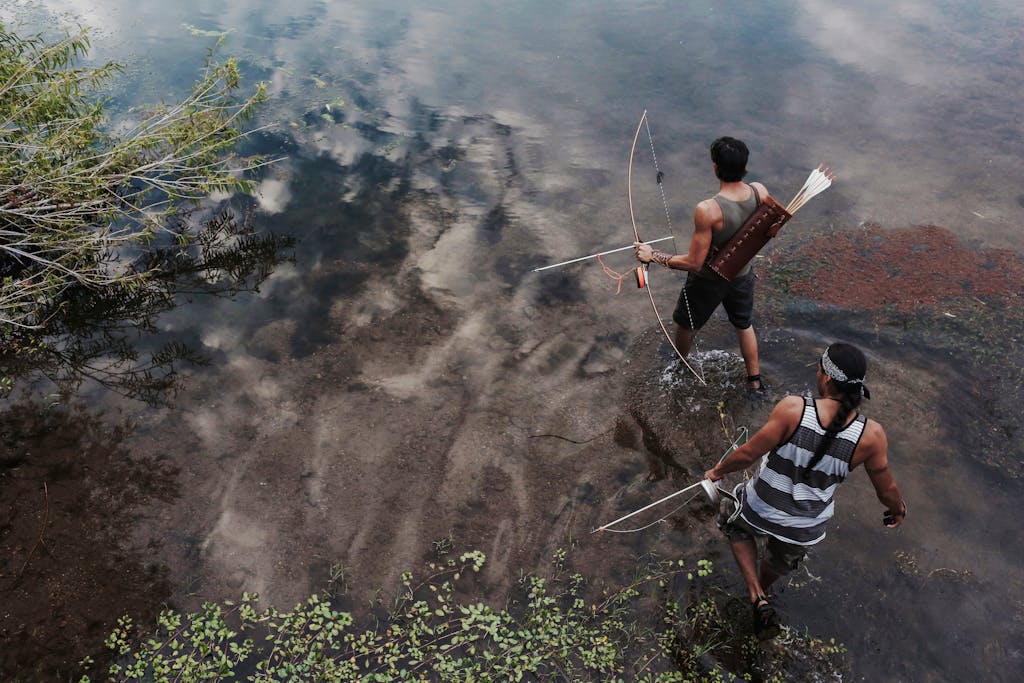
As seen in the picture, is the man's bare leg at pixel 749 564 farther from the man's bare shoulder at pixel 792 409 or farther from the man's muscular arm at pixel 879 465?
the man's bare shoulder at pixel 792 409

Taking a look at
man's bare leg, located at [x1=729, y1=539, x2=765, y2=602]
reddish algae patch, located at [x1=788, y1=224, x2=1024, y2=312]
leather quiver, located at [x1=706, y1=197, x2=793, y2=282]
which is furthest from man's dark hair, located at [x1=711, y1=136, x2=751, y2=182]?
reddish algae patch, located at [x1=788, y1=224, x2=1024, y2=312]

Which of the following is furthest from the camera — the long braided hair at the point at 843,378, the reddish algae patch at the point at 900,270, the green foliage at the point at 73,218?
the reddish algae patch at the point at 900,270

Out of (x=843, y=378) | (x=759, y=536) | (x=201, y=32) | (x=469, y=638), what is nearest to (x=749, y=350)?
(x=759, y=536)

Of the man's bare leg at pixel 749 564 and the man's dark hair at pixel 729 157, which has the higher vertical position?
the man's dark hair at pixel 729 157

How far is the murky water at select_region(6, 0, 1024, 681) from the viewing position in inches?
191

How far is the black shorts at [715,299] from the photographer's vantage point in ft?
17.4

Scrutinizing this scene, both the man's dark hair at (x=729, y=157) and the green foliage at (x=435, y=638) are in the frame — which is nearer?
the green foliage at (x=435, y=638)

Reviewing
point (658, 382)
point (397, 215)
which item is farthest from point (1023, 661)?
point (397, 215)

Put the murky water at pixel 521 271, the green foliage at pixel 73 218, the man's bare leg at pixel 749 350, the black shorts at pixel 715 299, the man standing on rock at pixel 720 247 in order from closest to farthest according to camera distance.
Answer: the man standing on rock at pixel 720 247, the murky water at pixel 521 271, the black shorts at pixel 715 299, the man's bare leg at pixel 749 350, the green foliage at pixel 73 218

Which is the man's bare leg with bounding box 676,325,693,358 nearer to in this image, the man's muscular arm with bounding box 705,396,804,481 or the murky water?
the murky water

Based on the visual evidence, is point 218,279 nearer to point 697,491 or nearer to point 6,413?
point 6,413

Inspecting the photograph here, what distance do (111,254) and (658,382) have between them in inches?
236

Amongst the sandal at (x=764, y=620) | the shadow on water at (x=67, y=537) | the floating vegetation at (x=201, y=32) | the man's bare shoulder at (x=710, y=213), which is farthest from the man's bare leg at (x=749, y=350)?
the floating vegetation at (x=201, y=32)

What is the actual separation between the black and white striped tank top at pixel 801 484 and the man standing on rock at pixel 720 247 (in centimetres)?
171
